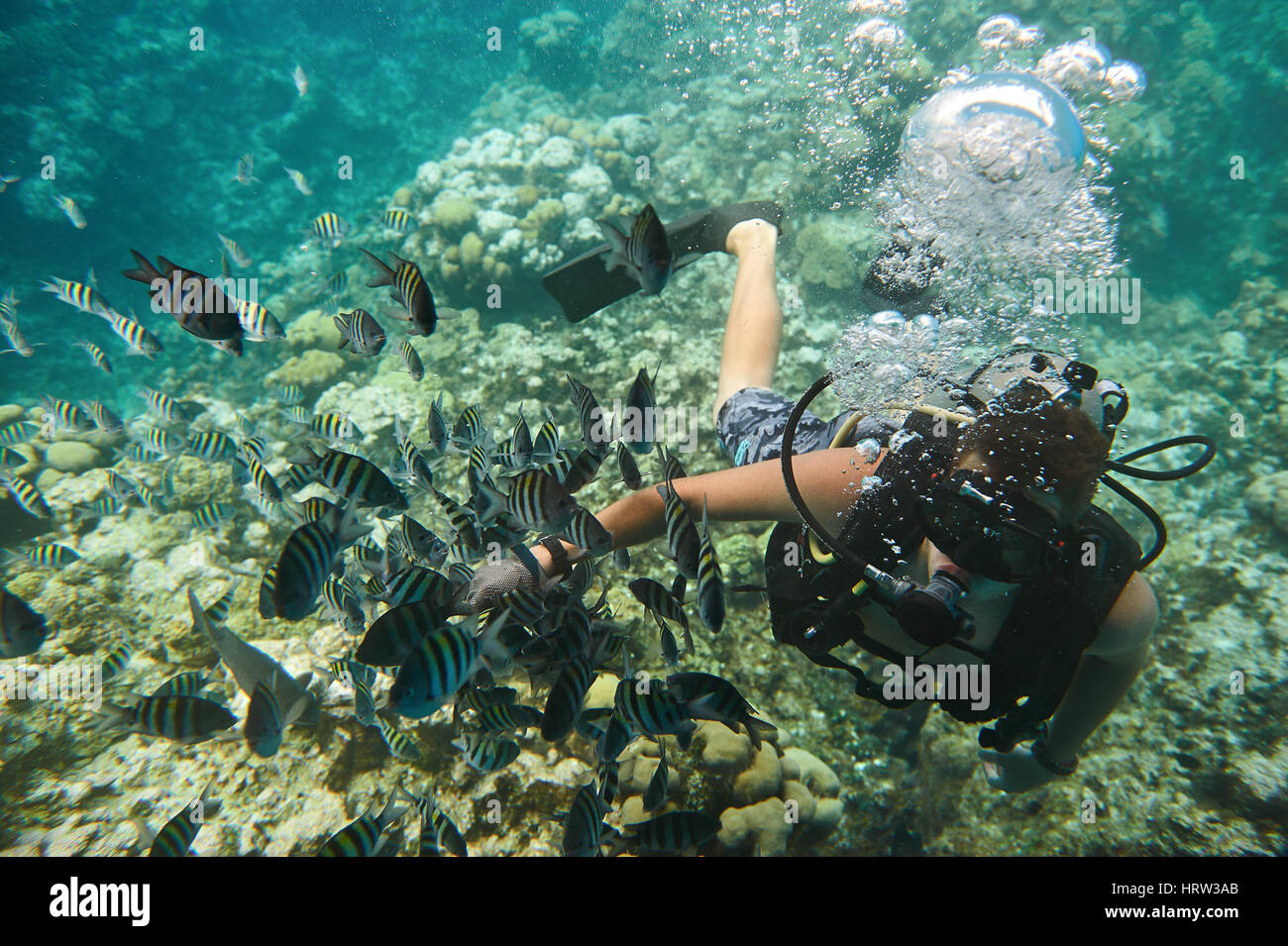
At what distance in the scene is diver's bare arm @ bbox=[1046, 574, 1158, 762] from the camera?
8.45ft

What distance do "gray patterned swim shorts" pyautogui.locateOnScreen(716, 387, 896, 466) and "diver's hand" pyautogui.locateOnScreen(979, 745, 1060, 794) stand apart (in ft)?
8.00

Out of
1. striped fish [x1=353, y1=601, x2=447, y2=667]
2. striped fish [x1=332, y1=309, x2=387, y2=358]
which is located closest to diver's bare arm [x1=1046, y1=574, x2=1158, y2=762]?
striped fish [x1=353, y1=601, x2=447, y2=667]

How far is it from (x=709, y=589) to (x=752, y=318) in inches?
125

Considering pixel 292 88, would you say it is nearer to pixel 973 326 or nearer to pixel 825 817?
pixel 973 326

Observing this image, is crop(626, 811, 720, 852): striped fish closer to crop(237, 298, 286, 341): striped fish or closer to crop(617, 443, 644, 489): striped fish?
crop(617, 443, 644, 489): striped fish

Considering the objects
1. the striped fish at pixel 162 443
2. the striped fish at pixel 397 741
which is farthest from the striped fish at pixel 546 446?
the striped fish at pixel 162 443

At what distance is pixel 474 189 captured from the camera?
11.4 m

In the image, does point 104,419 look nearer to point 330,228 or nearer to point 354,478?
point 330,228

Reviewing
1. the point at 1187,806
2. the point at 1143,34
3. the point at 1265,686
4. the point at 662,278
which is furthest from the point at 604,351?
the point at 1143,34

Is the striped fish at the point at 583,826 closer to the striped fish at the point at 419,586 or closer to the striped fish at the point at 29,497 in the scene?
the striped fish at the point at 419,586

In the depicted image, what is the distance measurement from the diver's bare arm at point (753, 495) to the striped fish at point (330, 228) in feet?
18.7

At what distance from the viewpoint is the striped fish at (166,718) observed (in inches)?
85.1

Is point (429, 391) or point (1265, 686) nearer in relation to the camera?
point (1265, 686)

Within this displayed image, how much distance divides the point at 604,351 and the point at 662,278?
200 inches
